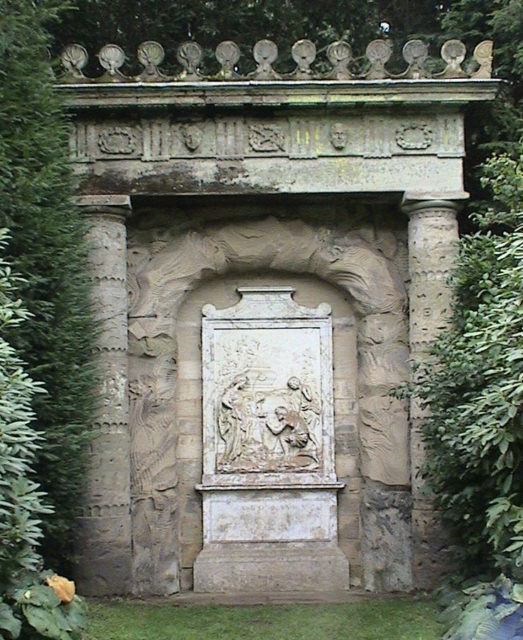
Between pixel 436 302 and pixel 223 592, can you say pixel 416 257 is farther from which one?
pixel 223 592

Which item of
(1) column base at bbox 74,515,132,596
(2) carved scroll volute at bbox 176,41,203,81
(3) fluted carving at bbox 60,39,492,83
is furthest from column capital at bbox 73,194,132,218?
(1) column base at bbox 74,515,132,596

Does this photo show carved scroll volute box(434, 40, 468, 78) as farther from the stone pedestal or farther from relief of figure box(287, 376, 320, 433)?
relief of figure box(287, 376, 320, 433)

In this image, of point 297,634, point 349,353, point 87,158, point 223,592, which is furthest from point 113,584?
point 87,158

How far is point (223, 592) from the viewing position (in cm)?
937

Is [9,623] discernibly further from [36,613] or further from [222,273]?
[222,273]

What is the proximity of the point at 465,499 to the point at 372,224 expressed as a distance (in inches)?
117

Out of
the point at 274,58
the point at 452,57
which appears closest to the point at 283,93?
the point at 274,58

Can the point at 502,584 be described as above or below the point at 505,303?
below

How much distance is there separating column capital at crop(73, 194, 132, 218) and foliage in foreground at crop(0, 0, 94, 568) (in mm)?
541

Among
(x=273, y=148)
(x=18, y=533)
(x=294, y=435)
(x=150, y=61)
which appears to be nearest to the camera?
(x=18, y=533)

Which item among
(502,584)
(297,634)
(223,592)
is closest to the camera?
(502,584)

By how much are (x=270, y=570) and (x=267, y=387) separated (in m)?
1.71

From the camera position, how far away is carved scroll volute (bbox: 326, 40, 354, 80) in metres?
8.98

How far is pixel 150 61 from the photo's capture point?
9000 mm
